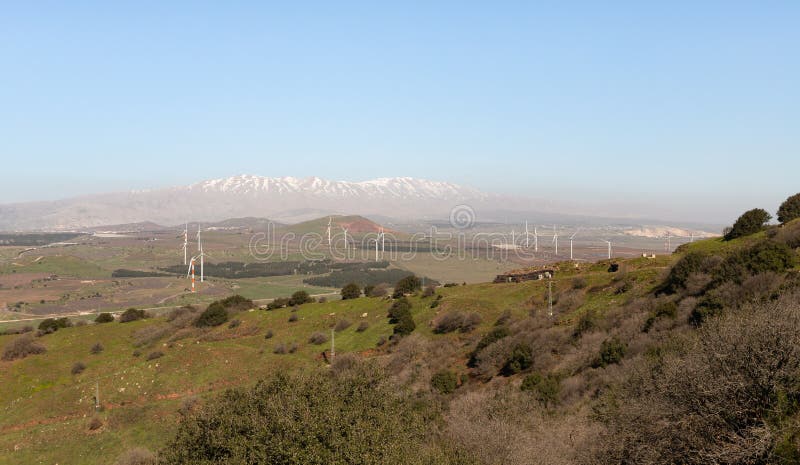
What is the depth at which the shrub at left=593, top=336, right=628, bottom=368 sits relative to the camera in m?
38.2

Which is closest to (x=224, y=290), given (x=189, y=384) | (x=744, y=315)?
(x=189, y=384)

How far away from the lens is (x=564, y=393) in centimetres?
3678

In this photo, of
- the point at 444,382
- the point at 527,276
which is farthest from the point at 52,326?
the point at 527,276

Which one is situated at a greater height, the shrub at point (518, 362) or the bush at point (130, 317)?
the shrub at point (518, 362)

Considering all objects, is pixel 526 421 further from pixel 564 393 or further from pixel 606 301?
pixel 606 301

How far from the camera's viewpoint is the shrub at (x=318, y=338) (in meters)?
71.9

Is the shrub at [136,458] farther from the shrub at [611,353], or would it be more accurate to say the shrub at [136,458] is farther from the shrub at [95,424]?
the shrub at [611,353]

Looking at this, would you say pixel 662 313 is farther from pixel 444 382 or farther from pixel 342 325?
pixel 342 325

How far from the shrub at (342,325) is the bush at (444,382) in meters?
28.5

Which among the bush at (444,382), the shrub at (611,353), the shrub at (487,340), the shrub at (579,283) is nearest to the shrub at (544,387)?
the shrub at (611,353)

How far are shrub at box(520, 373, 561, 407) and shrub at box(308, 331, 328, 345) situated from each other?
3746cm

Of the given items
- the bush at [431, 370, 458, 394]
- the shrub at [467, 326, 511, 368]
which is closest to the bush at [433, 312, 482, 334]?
the shrub at [467, 326, 511, 368]

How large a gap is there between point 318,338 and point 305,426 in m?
48.2

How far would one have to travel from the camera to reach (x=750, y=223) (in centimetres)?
6906
